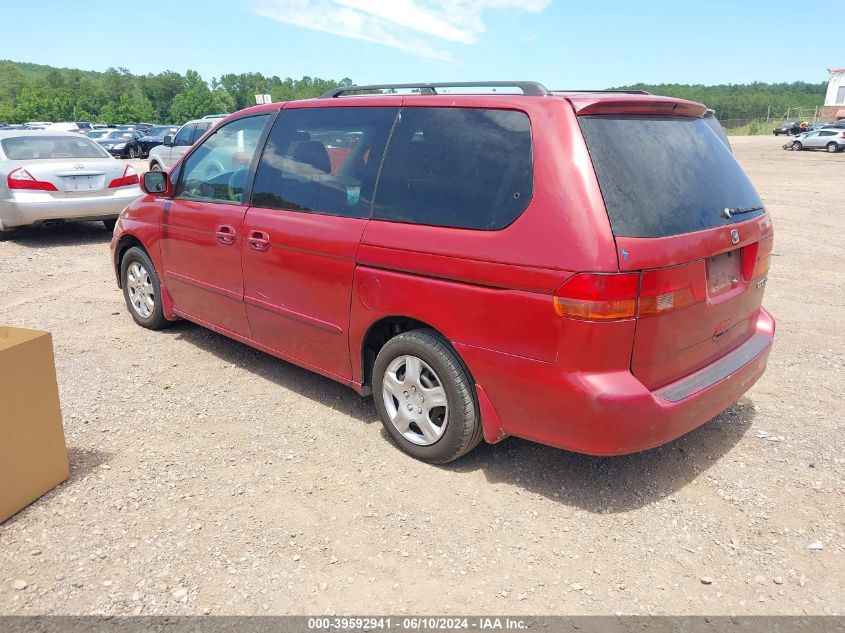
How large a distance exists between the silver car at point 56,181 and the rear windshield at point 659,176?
8558mm

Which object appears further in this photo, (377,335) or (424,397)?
(377,335)

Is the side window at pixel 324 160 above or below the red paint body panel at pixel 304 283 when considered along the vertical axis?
above

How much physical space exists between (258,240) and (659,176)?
7.89 feet

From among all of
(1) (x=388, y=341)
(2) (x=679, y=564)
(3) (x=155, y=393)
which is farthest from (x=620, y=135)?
(3) (x=155, y=393)

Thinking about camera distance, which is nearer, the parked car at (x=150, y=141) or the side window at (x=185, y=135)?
the side window at (x=185, y=135)

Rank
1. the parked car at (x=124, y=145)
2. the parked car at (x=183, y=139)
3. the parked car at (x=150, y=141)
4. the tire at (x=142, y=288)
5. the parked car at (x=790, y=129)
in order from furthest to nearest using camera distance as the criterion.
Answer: the parked car at (x=790, y=129) < the parked car at (x=124, y=145) < the parked car at (x=150, y=141) < the parked car at (x=183, y=139) < the tire at (x=142, y=288)

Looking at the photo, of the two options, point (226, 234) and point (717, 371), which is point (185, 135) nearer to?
point (226, 234)

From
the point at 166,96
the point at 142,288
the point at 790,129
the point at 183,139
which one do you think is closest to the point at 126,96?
the point at 166,96

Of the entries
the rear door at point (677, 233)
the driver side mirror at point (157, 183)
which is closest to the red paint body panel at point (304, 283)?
the driver side mirror at point (157, 183)

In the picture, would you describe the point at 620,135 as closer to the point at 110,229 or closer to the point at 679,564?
the point at 679,564

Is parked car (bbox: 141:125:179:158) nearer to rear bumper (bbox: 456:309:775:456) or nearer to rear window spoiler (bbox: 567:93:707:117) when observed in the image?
rear window spoiler (bbox: 567:93:707:117)

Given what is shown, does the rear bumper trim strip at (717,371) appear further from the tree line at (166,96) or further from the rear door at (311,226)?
the tree line at (166,96)

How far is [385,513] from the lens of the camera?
3.10m

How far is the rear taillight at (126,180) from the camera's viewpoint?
376 inches
